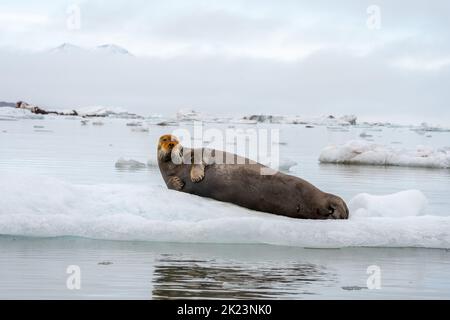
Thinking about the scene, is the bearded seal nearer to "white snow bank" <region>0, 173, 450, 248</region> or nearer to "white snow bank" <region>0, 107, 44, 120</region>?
"white snow bank" <region>0, 173, 450, 248</region>

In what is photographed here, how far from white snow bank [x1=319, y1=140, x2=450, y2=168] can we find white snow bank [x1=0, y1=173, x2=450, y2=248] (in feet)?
39.2

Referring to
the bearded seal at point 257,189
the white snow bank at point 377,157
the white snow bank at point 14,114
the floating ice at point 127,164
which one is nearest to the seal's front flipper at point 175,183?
the bearded seal at point 257,189

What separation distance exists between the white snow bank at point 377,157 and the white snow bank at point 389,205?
10.9m

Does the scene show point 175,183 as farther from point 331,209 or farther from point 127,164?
point 127,164

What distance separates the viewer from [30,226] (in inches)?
278

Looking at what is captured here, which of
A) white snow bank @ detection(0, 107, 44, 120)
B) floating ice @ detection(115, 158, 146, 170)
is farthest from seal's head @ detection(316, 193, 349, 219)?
white snow bank @ detection(0, 107, 44, 120)

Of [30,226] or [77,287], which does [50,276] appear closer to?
[77,287]

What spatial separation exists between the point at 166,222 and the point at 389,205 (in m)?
2.90

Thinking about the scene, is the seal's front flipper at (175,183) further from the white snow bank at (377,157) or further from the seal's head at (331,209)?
the white snow bank at (377,157)

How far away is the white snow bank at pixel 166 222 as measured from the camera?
23.3 feet

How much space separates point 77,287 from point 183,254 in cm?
151

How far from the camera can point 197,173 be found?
819 cm
